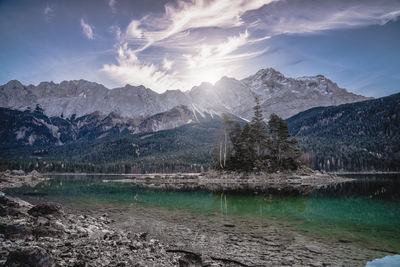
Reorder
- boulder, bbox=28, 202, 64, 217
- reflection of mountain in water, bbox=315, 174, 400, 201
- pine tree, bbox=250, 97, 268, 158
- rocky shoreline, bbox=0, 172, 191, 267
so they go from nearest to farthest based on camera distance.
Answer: rocky shoreline, bbox=0, 172, 191, 267 → boulder, bbox=28, 202, 64, 217 → reflection of mountain in water, bbox=315, 174, 400, 201 → pine tree, bbox=250, 97, 268, 158

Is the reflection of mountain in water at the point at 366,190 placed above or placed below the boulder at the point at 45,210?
below

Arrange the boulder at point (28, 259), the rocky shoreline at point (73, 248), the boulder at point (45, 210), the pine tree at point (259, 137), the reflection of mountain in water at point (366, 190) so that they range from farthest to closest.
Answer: the pine tree at point (259, 137), the reflection of mountain in water at point (366, 190), the boulder at point (45, 210), the rocky shoreline at point (73, 248), the boulder at point (28, 259)

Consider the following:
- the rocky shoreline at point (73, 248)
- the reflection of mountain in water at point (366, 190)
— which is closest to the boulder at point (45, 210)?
the rocky shoreline at point (73, 248)

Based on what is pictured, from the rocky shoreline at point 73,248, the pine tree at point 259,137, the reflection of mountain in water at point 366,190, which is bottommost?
the reflection of mountain in water at point 366,190

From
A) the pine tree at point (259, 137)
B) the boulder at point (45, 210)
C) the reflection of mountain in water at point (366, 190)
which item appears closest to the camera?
the boulder at point (45, 210)

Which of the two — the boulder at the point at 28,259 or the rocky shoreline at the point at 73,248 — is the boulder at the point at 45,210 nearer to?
the rocky shoreline at the point at 73,248

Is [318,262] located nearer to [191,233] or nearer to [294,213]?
[191,233]

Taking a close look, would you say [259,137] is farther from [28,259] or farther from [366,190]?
[28,259]

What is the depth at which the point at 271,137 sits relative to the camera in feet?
270

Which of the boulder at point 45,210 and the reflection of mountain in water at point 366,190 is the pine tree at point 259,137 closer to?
the reflection of mountain in water at point 366,190

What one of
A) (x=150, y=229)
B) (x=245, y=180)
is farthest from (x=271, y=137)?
(x=150, y=229)

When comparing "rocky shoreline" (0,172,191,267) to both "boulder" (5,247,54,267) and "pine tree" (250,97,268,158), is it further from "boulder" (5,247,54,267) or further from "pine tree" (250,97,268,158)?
"pine tree" (250,97,268,158)

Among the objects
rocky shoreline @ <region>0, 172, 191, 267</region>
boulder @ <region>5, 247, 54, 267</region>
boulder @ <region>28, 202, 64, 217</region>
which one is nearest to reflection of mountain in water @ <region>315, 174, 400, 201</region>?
rocky shoreline @ <region>0, 172, 191, 267</region>

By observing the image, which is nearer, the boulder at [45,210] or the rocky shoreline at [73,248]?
A: the rocky shoreline at [73,248]
